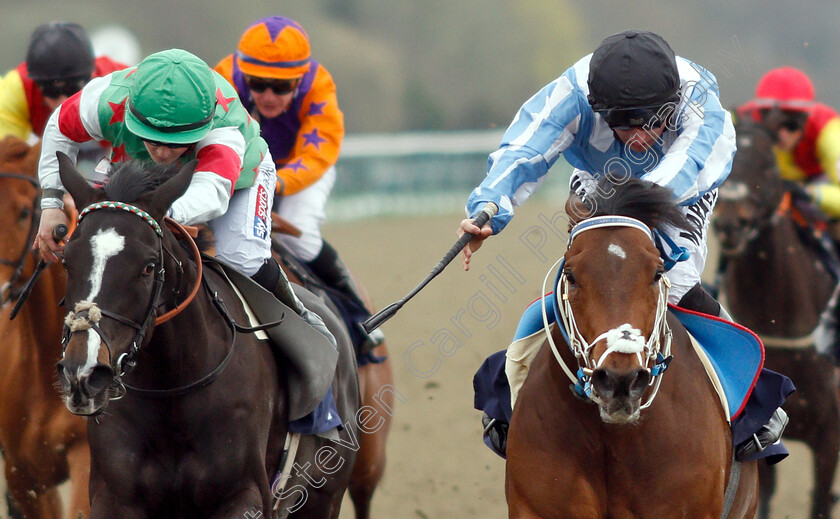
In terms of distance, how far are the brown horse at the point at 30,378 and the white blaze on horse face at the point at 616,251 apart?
222cm

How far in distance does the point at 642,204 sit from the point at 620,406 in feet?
1.99

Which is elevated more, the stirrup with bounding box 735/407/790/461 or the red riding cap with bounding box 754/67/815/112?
the stirrup with bounding box 735/407/790/461

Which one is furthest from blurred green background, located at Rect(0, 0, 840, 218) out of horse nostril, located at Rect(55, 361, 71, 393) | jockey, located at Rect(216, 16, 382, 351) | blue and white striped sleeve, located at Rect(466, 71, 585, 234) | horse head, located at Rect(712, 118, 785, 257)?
horse nostril, located at Rect(55, 361, 71, 393)

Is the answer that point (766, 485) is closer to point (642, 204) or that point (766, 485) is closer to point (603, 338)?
point (642, 204)

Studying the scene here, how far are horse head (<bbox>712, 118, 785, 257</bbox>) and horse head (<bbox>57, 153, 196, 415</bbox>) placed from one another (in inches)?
144

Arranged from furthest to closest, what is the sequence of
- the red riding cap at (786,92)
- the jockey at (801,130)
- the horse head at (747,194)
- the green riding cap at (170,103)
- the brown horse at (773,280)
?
1. the red riding cap at (786,92)
2. the jockey at (801,130)
3. the horse head at (747,194)
4. the brown horse at (773,280)
5. the green riding cap at (170,103)

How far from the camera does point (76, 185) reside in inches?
118

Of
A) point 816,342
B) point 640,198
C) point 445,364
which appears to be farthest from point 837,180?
point 640,198

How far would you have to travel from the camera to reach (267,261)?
3.93m

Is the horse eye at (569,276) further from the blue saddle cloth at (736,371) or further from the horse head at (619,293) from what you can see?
the blue saddle cloth at (736,371)

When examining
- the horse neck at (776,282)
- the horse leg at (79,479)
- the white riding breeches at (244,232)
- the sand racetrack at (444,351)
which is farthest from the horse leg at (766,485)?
the horse leg at (79,479)

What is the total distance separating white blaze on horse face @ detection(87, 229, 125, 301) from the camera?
9.18 feet

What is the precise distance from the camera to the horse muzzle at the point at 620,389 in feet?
9.21

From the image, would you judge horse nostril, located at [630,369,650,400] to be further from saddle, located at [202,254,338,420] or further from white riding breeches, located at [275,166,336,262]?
white riding breeches, located at [275,166,336,262]
